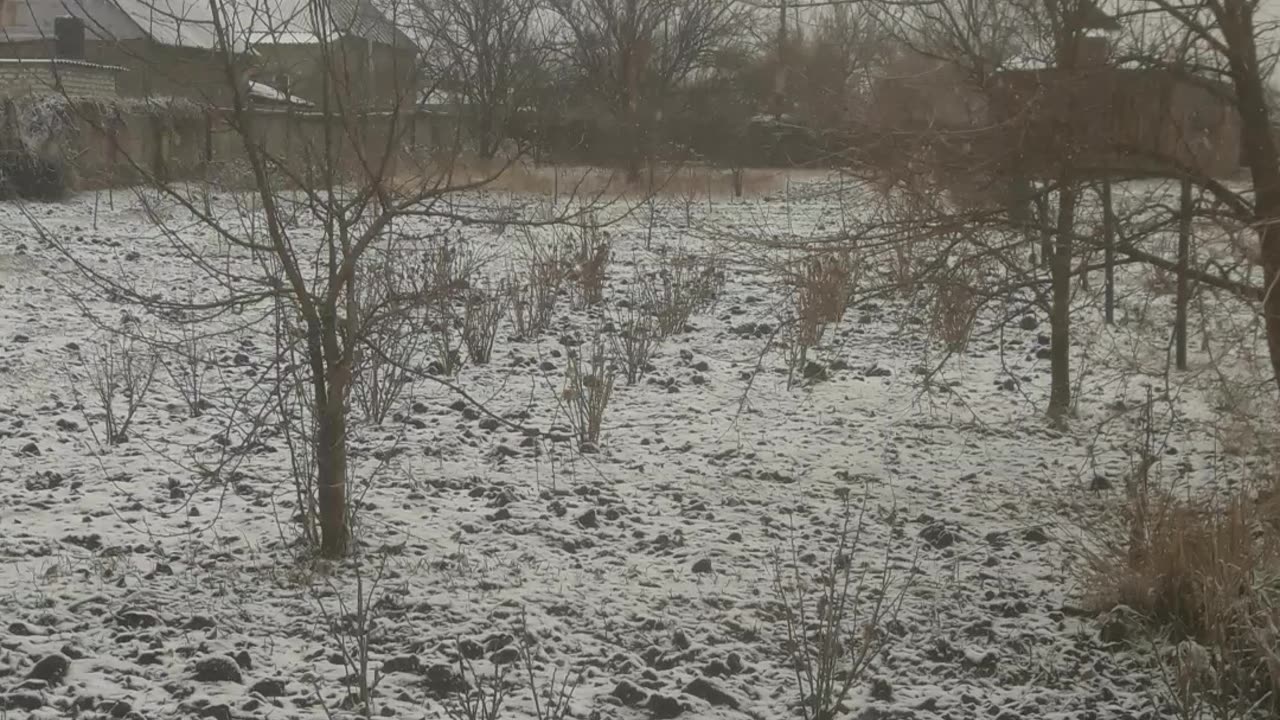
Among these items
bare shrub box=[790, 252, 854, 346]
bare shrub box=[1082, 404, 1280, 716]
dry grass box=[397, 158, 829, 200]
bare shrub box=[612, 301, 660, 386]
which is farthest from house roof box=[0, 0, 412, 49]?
dry grass box=[397, 158, 829, 200]

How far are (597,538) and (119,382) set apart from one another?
9.97 ft

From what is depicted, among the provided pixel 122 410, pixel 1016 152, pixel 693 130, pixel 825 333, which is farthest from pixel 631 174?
pixel 1016 152

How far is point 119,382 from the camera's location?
5.74 metres

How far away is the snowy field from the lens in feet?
9.95

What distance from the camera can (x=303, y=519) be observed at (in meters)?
3.68

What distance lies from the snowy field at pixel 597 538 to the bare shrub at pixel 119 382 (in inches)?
3.8

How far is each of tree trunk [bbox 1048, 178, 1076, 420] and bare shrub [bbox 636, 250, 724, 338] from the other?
2498 millimetres

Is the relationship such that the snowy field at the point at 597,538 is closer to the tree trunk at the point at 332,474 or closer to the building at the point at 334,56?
the tree trunk at the point at 332,474

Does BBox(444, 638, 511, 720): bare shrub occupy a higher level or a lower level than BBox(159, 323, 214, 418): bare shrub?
lower

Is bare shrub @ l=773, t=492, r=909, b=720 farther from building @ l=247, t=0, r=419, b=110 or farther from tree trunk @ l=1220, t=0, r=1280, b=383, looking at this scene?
building @ l=247, t=0, r=419, b=110

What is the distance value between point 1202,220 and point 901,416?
212 centimetres

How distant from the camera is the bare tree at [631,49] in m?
26.8

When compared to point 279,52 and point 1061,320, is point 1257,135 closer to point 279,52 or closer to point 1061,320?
point 1061,320

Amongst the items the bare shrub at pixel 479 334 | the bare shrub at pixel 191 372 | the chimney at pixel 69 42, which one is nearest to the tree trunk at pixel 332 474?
the bare shrub at pixel 191 372
